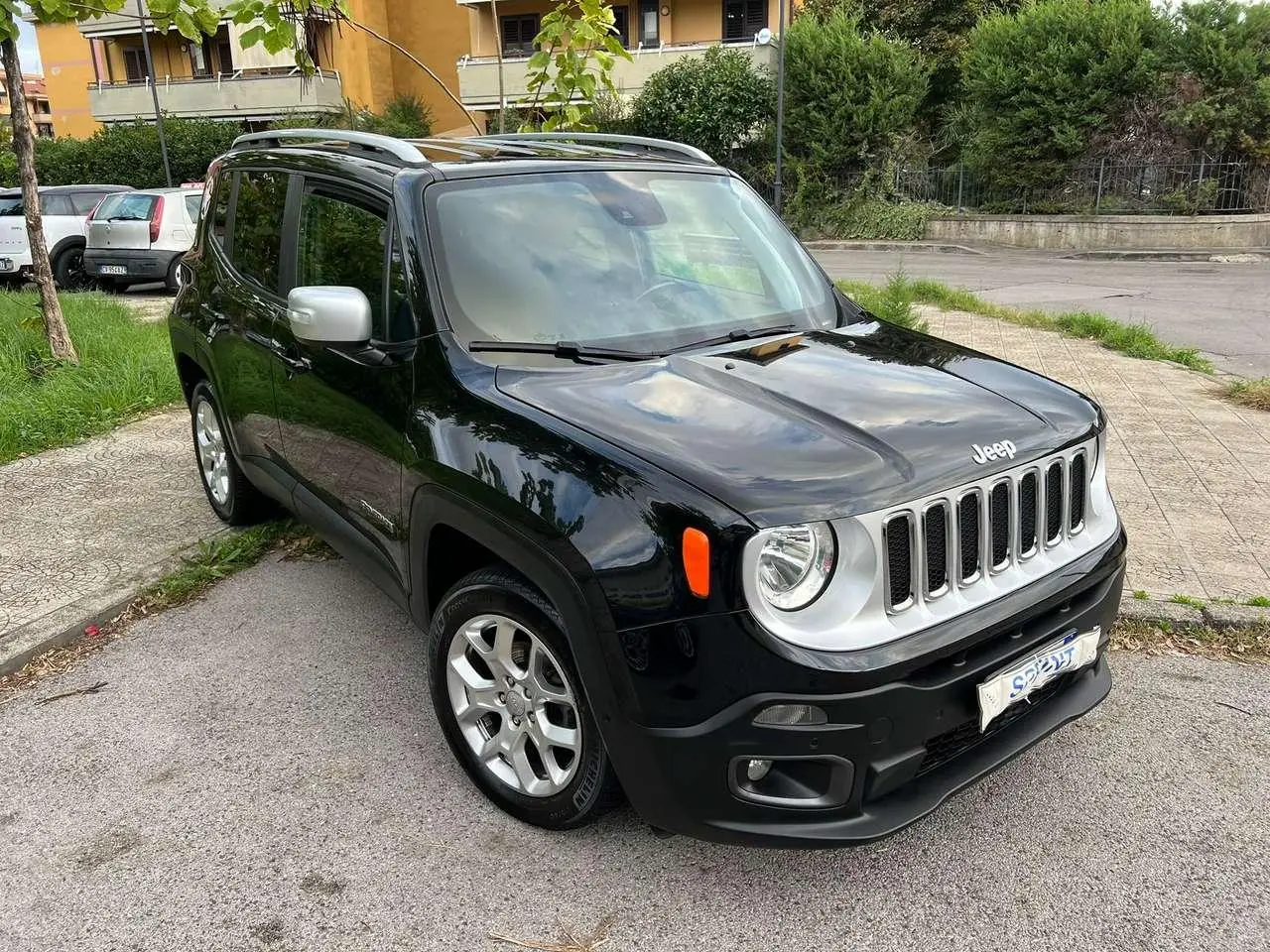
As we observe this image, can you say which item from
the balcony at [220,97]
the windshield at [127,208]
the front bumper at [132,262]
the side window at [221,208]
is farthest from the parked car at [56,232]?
the balcony at [220,97]

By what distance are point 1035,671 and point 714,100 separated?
26846 millimetres

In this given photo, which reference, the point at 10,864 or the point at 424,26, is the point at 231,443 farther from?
the point at 424,26

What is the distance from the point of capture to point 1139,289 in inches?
573

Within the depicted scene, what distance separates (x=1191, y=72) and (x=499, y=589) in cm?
2247

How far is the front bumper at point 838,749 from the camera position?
220 centimetres

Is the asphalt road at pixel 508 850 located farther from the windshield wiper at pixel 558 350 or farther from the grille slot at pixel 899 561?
the windshield wiper at pixel 558 350

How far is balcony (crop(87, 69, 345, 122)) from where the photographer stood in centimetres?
3385

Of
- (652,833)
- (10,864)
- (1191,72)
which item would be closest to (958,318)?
(652,833)

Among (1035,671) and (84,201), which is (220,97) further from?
(1035,671)

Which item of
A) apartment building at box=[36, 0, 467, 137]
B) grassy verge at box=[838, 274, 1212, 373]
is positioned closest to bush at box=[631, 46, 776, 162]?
apartment building at box=[36, 0, 467, 137]

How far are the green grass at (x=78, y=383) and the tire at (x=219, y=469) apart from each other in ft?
6.87

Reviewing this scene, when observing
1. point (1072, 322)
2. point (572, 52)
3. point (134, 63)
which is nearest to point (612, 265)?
point (572, 52)

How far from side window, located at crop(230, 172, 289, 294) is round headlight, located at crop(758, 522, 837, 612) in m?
2.68

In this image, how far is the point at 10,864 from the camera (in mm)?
2766
